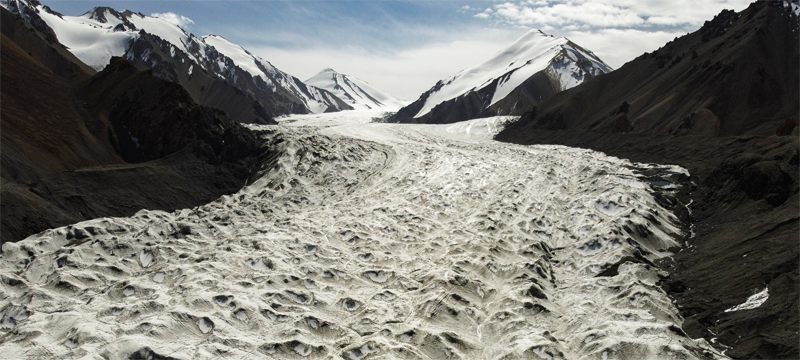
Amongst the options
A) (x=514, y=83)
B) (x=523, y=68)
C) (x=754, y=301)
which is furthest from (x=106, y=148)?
(x=523, y=68)

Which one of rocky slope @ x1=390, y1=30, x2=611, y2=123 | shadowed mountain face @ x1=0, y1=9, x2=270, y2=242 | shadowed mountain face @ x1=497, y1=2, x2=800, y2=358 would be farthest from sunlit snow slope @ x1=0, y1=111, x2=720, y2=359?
rocky slope @ x1=390, y1=30, x2=611, y2=123

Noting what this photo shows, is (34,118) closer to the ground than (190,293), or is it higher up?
higher up

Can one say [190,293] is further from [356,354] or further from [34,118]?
[34,118]

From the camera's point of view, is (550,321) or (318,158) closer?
(550,321)

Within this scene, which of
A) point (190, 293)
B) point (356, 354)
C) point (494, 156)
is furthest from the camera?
point (494, 156)

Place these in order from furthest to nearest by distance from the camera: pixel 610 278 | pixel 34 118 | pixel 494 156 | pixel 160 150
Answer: pixel 494 156, pixel 160 150, pixel 34 118, pixel 610 278

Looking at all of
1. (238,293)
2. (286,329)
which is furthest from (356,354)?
(238,293)

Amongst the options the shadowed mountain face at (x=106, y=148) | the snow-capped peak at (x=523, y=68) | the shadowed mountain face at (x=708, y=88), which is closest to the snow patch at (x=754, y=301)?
the shadowed mountain face at (x=106, y=148)

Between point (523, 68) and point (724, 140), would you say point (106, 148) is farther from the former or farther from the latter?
point (523, 68)
